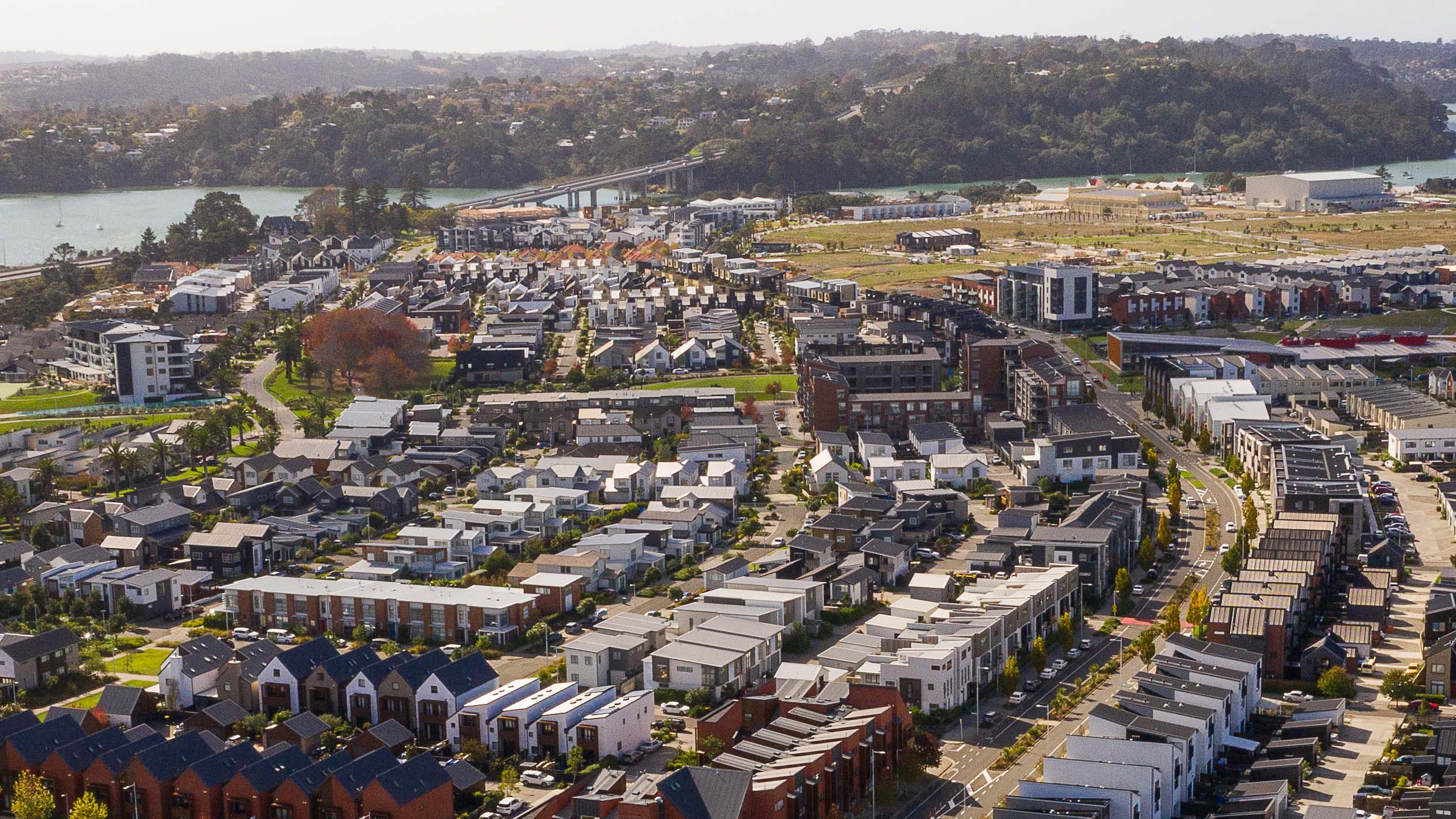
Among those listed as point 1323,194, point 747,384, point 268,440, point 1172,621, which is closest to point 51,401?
point 268,440

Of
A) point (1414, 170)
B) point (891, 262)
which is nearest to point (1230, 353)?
point (891, 262)

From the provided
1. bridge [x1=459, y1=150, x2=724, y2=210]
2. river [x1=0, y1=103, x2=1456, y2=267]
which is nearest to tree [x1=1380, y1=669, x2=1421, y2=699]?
river [x1=0, y1=103, x2=1456, y2=267]

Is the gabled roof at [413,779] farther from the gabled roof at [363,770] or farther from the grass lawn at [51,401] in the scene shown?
the grass lawn at [51,401]

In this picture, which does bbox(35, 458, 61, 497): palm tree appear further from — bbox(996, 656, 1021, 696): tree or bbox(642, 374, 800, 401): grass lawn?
bbox(996, 656, 1021, 696): tree

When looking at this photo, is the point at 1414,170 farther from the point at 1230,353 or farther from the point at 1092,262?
the point at 1230,353

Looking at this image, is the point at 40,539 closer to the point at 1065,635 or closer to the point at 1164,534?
the point at 1065,635

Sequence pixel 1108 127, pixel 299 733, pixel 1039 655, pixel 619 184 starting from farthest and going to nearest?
pixel 1108 127 < pixel 619 184 < pixel 1039 655 < pixel 299 733
